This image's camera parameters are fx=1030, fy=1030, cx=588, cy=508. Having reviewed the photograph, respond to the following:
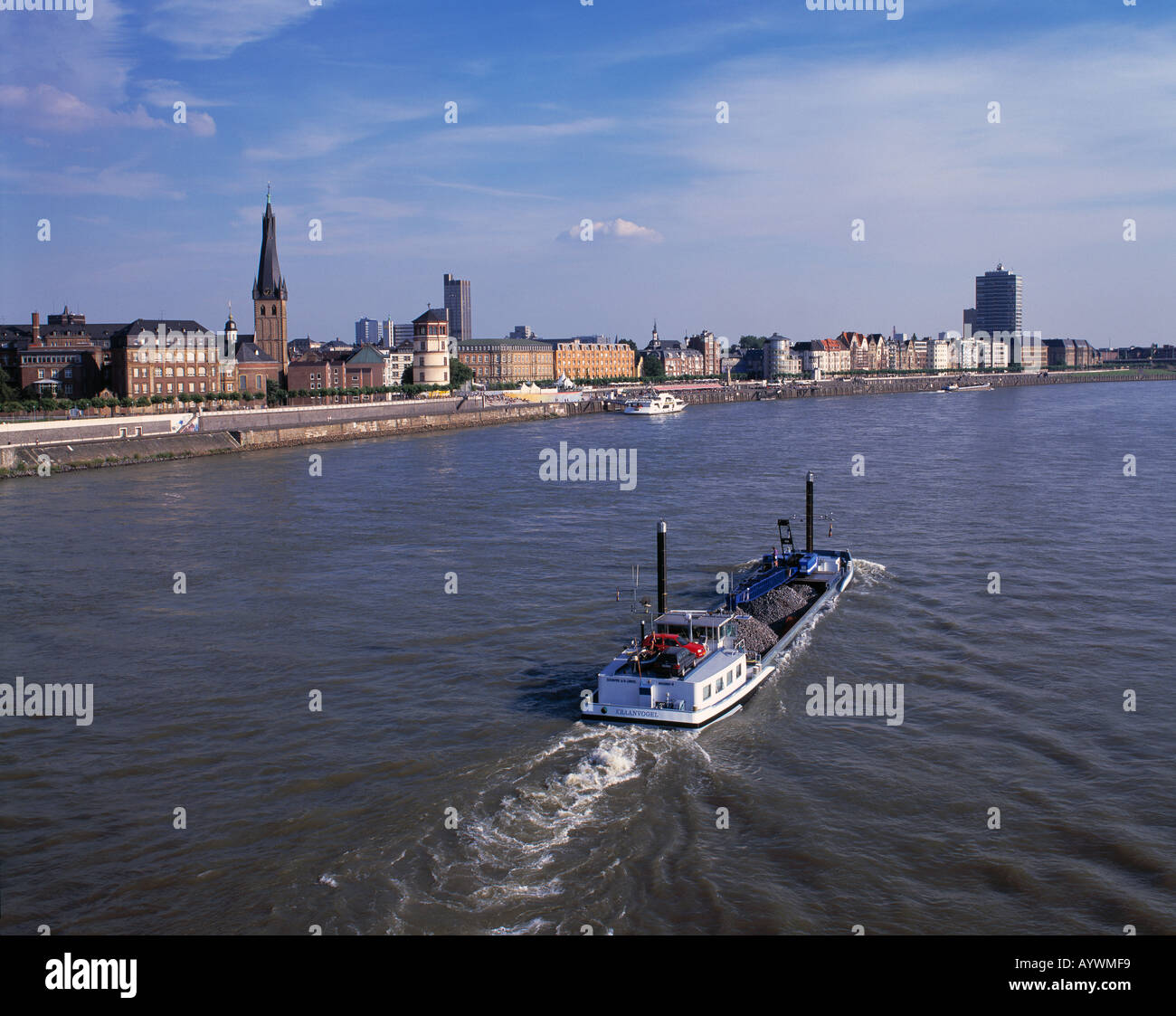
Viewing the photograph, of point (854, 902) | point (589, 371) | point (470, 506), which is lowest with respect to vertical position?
point (854, 902)

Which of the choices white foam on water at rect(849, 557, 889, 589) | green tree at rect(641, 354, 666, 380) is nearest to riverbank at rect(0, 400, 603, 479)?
white foam on water at rect(849, 557, 889, 589)

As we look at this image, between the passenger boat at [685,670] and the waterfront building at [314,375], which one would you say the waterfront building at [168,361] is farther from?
the passenger boat at [685,670]

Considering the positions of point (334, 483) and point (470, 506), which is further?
point (334, 483)

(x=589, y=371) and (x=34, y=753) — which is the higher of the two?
(x=589, y=371)

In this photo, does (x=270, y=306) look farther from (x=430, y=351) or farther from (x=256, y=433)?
(x=256, y=433)

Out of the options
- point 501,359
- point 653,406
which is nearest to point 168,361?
point 653,406
